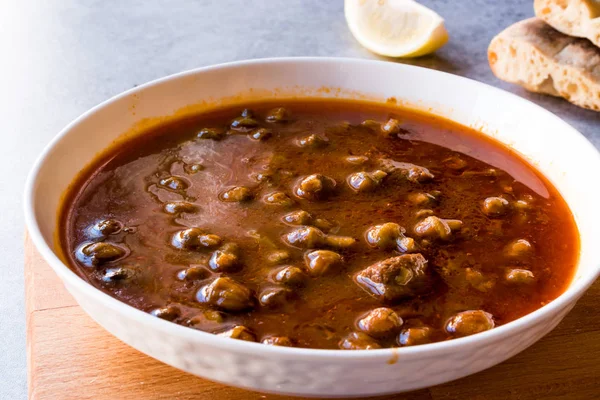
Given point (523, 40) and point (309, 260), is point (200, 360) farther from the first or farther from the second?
point (523, 40)

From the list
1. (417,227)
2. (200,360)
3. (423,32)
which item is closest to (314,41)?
(423,32)

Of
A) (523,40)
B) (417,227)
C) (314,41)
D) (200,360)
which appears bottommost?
(314,41)

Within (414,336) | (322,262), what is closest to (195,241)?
(322,262)

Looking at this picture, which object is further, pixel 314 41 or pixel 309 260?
pixel 314 41

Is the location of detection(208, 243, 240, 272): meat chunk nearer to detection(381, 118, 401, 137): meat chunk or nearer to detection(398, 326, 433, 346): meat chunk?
detection(398, 326, 433, 346): meat chunk

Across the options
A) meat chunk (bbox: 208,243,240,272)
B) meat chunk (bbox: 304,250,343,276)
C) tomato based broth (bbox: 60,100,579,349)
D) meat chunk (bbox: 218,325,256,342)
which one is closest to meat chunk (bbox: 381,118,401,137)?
tomato based broth (bbox: 60,100,579,349)

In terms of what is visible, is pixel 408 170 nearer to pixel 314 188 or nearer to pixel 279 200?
pixel 314 188

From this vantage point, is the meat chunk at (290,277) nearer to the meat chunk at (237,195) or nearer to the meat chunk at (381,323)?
the meat chunk at (381,323)
